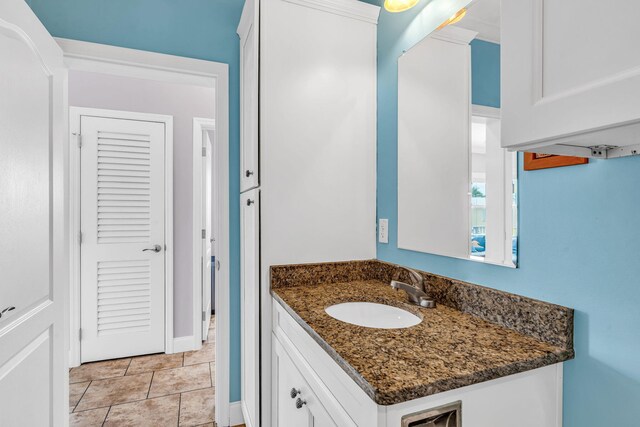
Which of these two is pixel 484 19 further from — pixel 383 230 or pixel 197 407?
pixel 197 407

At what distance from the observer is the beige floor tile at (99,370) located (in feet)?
8.04

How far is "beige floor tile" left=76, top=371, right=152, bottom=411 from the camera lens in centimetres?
212

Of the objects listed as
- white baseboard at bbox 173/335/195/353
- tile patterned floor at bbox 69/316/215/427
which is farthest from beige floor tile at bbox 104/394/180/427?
white baseboard at bbox 173/335/195/353

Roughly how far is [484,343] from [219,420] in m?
1.69

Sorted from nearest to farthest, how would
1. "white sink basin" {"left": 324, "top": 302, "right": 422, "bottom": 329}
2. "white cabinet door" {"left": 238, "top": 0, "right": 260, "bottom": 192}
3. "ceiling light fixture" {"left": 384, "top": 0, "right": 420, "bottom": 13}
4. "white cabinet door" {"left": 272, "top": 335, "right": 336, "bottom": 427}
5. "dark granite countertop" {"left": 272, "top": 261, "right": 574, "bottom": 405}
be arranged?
"dark granite countertop" {"left": 272, "top": 261, "right": 574, "bottom": 405} < "white cabinet door" {"left": 272, "top": 335, "right": 336, "bottom": 427} < "white sink basin" {"left": 324, "top": 302, "right": 422, "bottom": 329} < "ceiling light fixture" {"left": 384, "top": 0, "right": 420, "bottom": 13} < "white cabinet door" {"left": 238, "top": 0, "right": 260, "bottom": 192}

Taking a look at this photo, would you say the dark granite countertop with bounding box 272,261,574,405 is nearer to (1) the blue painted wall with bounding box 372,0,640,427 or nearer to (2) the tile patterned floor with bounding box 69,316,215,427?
(1) the blue painted wall with bounding box 372,0,640,427

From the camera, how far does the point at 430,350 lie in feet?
2.72

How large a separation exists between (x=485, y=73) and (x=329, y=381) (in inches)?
41.4

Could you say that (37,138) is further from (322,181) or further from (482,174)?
(482,174)

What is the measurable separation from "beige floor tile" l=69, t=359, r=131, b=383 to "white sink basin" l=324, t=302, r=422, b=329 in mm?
2149

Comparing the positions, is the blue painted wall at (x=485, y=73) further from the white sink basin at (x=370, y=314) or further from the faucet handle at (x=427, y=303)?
the white sink basin at (x=370, y=314)

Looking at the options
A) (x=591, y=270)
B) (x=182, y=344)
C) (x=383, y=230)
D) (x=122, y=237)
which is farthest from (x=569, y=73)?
(x=182, y=344)

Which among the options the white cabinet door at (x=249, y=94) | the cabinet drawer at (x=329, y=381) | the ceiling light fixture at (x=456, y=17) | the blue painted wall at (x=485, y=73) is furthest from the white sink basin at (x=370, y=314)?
the ceiling light fixture at (x=456, y=17)

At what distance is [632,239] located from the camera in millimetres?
731
